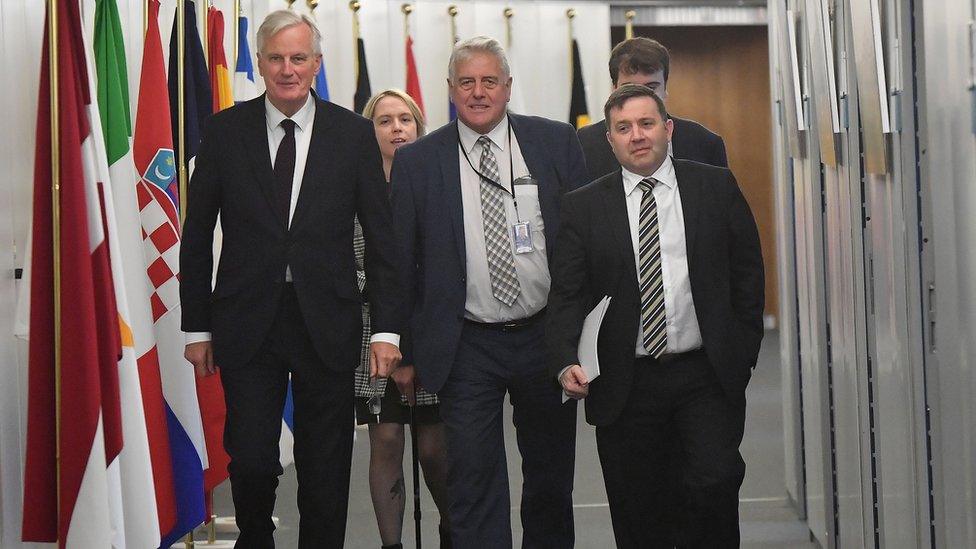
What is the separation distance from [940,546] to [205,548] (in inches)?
121

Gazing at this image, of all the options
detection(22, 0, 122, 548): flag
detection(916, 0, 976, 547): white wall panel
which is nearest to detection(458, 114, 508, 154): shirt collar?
detection(22, 0, 122, 548): flag

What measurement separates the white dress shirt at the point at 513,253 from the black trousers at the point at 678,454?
0.47 meters

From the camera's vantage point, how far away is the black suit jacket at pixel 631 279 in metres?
3.46

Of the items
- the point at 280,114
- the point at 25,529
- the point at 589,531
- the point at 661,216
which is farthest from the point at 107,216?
the point at 589,531

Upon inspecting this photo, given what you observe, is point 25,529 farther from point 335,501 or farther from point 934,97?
point 934,97

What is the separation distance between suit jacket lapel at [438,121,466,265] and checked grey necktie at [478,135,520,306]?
0.23 ft

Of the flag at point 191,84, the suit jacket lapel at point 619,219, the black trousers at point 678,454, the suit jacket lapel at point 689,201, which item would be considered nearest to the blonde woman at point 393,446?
the flag at point 191,84

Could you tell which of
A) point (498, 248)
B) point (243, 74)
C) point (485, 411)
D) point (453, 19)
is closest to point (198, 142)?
point (243, 74)

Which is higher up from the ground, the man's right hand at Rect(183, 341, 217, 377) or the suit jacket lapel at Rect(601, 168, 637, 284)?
the suit jacket lapel at Rect(601, 168, 637, 284)

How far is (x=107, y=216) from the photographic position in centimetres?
371

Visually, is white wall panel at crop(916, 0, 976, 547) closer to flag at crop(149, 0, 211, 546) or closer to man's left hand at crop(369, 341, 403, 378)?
man's left hand at crop(369, 341, 403, 378)

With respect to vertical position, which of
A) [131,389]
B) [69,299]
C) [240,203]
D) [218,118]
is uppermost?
[218,118]

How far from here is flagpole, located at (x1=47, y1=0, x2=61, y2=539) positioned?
3453 millimetres

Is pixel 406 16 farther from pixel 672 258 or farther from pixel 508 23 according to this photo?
pixel 672 258
